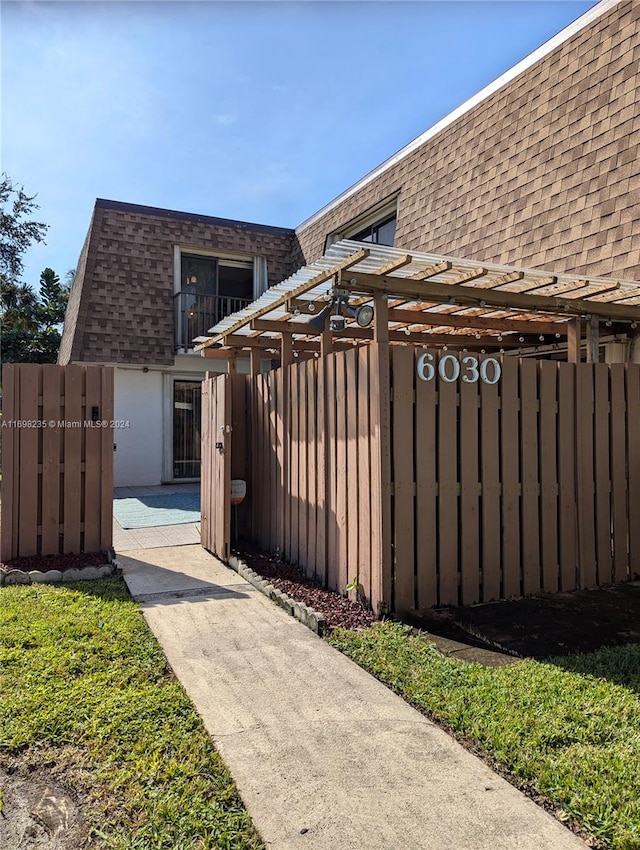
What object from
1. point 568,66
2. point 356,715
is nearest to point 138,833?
point 356,715

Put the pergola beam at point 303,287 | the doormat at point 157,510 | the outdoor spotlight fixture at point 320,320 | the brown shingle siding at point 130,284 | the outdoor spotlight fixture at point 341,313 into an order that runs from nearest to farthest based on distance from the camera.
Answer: the pergola beam at point 303,287
the outdoor spotlight fixture at point 341,313
the outdoor spotlight fixture at point 320,320
the doormat at point 157,510
the brown shingle siding at point 130,284

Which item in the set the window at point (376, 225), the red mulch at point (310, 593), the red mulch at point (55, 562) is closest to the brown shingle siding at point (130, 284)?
the window at point (376, 225)

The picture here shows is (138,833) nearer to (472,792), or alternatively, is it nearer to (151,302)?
(472,792)

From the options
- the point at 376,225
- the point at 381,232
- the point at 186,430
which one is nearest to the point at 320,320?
the point at 381,232

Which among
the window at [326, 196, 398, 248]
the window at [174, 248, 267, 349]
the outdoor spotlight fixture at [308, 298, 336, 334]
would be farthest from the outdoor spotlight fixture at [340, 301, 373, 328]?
the window at [174, 248, 267, 349]

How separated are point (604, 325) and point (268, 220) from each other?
1093cm

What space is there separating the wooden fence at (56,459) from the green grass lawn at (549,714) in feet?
10.6

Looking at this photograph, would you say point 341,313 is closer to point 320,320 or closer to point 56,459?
point 320,320

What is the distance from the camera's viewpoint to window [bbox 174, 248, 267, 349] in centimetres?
1251

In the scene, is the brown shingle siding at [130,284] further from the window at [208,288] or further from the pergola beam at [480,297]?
the pergola beam at [480,297]

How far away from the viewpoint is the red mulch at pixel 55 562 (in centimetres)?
532

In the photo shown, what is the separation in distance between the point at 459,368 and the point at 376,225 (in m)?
6.94

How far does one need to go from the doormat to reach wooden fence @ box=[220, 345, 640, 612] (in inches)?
129

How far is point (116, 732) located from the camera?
259 centimetres
